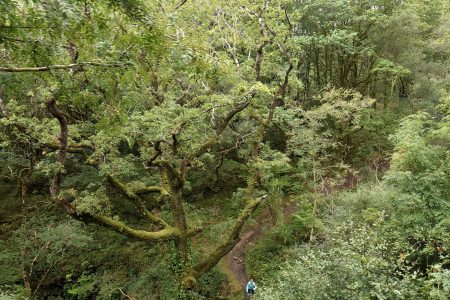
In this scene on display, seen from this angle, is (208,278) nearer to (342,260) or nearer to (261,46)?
(342,260)

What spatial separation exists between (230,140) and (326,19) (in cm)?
774

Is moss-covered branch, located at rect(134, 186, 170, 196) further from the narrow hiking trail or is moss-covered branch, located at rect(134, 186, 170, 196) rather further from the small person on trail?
the narrow hiking trail

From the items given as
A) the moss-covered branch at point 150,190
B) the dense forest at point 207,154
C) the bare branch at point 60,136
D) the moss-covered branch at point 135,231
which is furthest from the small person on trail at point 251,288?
the bare branch at point 60,136

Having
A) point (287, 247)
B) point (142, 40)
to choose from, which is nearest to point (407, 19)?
point (287, 247)

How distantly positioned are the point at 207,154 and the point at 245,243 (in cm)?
532

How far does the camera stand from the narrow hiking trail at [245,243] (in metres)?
13.4

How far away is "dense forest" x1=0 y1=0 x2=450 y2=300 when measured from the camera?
15.6 feet

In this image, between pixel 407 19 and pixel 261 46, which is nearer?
pixel 261 46

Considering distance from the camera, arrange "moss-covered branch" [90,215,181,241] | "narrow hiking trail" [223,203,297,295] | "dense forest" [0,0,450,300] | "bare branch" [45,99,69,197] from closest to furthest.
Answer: "dense forest" [0,0,450,300] < "bare branch" [45,99,69,197] < "moss-covered branch" [90,215,181,241] < "narrow hiking trail" [223,203,297,295]

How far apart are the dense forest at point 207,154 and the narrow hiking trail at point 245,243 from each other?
85 millimetres

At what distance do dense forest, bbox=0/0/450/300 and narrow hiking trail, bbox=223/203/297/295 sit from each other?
0.08 m

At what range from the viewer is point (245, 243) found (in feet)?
49.8

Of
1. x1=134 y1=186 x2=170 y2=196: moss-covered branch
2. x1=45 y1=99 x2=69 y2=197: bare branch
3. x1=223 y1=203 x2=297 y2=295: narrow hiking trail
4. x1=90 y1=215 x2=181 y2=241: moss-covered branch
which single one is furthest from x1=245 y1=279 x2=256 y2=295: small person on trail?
x1=45 y1=99 x2=69 y2=197: bare branch

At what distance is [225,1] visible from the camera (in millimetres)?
11062
